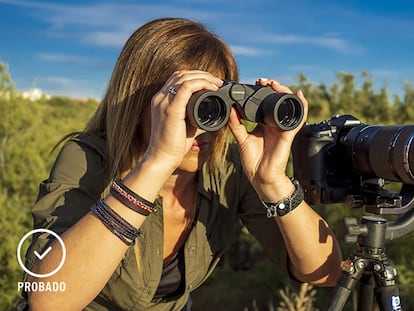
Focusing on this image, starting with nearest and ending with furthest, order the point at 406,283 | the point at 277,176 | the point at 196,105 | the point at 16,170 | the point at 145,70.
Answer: the point at 196,105
the point at 277,176
the point at 145,70
the point at 406,283
the point at 16,170

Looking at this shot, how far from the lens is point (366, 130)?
129 centimetres

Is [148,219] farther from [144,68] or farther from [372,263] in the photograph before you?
[372,263]

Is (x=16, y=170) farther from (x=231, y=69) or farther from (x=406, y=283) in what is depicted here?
(x=231, y=69)

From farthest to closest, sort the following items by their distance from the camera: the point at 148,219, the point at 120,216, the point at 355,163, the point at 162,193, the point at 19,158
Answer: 1. the point at 19,158
2. the point at 162,193
3. the point at 148,219
4. the point at 355,163
5. the point at 120,216

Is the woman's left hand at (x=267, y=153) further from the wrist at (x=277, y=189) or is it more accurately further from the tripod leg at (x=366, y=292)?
the tripod leg at (x=366, y=292)

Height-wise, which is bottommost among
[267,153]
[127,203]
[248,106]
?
[127,203]

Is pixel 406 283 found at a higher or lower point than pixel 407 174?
lower

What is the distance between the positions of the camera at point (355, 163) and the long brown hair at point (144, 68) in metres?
0.32

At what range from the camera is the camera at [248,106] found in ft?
3.78

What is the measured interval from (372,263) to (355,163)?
245 mm

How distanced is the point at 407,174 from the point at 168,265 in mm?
709

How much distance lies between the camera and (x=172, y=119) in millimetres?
1108

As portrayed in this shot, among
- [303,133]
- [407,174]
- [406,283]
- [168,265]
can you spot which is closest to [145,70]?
[303,133]

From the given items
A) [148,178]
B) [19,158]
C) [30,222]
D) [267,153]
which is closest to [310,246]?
[267,153]
